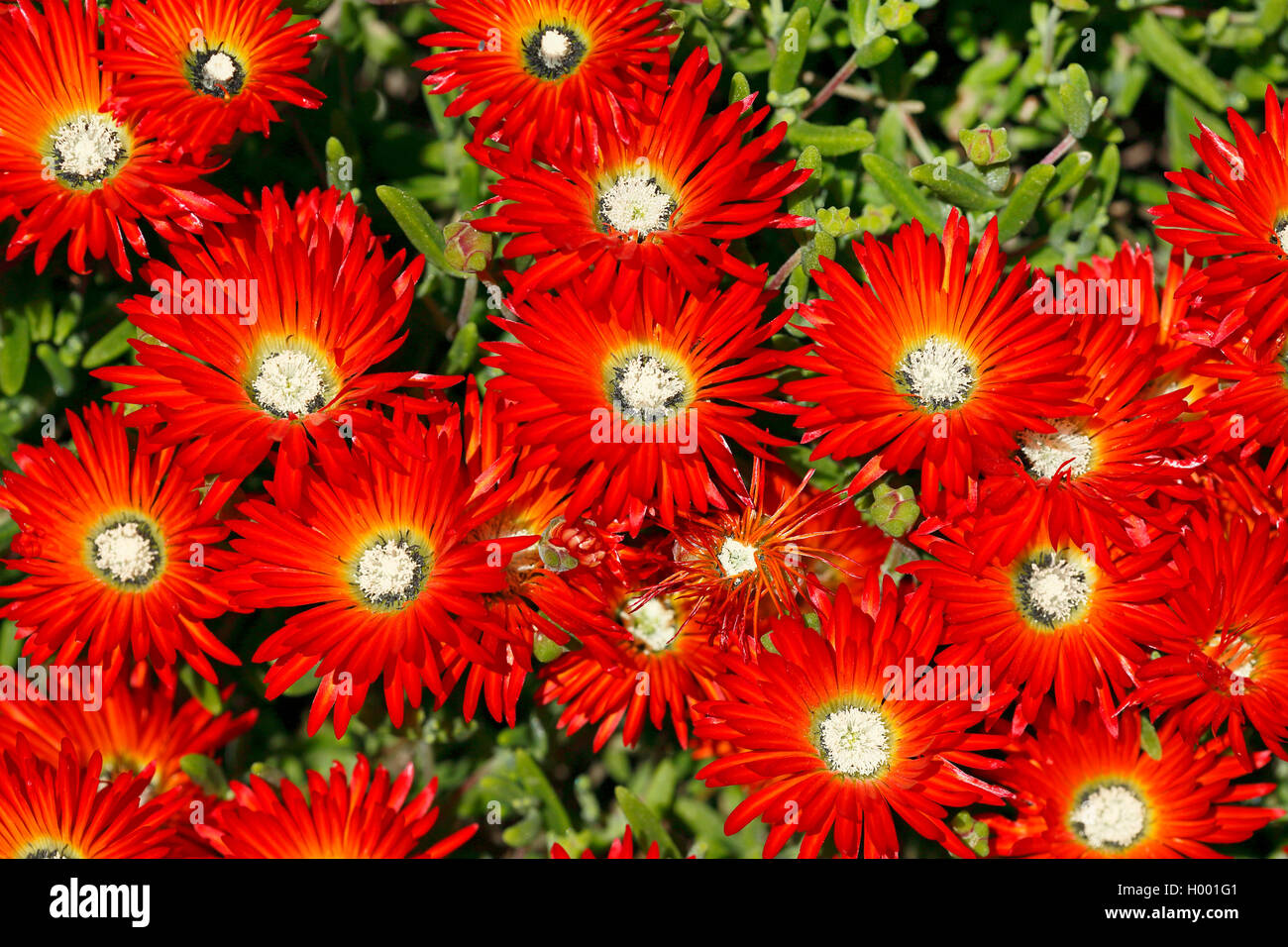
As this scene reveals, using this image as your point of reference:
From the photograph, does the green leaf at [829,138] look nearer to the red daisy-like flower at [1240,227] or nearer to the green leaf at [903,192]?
the green leaf at [903,192]

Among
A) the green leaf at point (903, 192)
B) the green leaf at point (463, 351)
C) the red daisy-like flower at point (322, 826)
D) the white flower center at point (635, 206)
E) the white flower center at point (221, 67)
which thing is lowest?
the red daisy-like flower at point (322, 826)

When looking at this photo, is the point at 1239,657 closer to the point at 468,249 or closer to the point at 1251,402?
the point at 1251,402

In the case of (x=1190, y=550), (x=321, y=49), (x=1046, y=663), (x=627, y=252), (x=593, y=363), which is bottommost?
(x=1046, y=663)

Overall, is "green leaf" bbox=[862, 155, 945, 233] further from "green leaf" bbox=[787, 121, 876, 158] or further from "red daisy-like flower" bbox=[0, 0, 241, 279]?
"red daisy-like flower" bbox=[0, 0, 241, 279]

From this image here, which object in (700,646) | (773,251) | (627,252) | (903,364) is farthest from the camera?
(773,251)

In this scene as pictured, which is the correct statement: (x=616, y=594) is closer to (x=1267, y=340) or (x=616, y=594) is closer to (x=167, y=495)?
(x=167, y=495)

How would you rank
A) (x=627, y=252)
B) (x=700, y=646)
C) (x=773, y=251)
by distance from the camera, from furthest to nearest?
(x=773, y=251), (x=700, y=646), (x=627, y=252)

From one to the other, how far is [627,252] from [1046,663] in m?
0.91

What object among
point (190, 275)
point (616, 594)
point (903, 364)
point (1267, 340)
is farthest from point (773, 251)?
point (190, 275)

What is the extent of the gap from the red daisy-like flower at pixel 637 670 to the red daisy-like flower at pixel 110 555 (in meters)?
0.54

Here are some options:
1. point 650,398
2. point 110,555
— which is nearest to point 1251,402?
point 650,398

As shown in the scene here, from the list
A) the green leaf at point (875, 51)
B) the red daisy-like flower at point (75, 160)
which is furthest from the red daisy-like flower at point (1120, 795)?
the red daisy-like flower at point (75, 160)

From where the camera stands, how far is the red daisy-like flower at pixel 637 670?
1.89 m

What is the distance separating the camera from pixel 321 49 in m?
2.12
